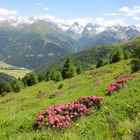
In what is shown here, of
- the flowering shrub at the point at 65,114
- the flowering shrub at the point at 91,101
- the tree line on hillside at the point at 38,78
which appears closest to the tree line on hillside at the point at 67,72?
the tree line on hillside at the point at 38,78

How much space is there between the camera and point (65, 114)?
1473cm

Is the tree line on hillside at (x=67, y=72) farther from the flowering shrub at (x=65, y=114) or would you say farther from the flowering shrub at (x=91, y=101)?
the flowering shrub at (x=65, y=114)

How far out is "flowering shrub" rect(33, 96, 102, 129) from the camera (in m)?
13.3

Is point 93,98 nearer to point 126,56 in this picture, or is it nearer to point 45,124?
point 45,124

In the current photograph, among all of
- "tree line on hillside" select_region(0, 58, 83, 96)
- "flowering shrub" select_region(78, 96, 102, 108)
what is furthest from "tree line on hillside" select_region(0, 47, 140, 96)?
A: "flowering shrub" select_region(78, 96, 102, 108)

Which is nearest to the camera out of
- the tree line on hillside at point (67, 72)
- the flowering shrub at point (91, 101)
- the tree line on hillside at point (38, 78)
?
the flowering shrub at point (91, 101)

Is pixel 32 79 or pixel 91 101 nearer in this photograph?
pixel 91 101

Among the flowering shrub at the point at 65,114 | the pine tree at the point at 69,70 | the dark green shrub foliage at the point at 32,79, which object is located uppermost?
the flowering shrub at the point at 65,114

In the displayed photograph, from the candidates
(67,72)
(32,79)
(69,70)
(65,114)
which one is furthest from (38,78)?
(65,114)

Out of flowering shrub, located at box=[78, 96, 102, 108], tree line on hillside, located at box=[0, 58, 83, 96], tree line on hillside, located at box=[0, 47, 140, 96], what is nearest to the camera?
flowering shrub, located at box=[78, 96, 102, 108]

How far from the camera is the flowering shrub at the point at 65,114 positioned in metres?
13.3

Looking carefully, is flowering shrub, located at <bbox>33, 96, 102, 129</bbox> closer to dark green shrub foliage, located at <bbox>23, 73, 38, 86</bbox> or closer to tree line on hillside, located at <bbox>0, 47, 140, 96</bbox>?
tree line on hillside, located at <bbox>0, 47, 140, 96</bbox>

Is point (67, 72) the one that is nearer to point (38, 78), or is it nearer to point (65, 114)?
point (38, 78)

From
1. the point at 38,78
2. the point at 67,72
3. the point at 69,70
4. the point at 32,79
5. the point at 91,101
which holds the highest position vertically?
the point at 91,101
